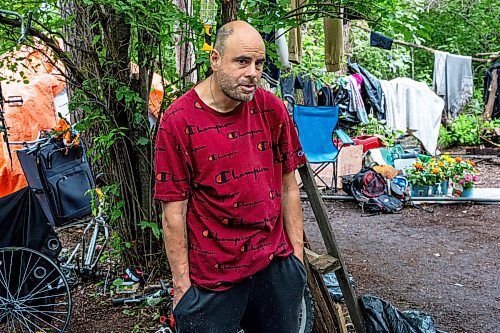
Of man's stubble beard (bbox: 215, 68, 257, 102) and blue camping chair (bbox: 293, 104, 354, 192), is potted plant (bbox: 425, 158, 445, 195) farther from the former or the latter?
man's stubble beard (bbox: 215, 68, 257, 102)

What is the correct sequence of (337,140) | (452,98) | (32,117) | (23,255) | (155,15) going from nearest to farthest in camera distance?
(155,15) < (23,255) < (32,117) < (337,140) < (452,98)

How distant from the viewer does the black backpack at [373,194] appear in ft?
23.3

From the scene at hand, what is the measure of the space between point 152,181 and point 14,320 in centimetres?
142

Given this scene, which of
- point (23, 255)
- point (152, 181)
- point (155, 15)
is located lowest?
point (23, 255)

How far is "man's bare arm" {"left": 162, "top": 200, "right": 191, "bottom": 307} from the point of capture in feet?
6.27

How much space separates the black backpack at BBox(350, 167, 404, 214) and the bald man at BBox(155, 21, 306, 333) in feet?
17.4

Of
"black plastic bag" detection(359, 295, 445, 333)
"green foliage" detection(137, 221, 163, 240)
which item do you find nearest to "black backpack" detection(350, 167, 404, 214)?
"black plastic bag" detection(359, 295, 445, 333)

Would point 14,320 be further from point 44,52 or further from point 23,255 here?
point 44,52

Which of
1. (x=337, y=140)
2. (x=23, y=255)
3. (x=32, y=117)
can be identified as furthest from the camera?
(x=337, y=140)

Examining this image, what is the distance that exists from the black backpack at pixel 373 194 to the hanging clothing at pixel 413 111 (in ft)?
11.9

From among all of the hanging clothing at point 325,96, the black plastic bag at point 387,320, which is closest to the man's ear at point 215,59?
the black plastic bag at point 387,320

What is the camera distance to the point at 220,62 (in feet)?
6.23

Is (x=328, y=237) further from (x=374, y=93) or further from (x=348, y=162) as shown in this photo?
(x=374, y=93)

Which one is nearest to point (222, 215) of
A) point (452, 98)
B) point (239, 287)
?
point (239, 287)
